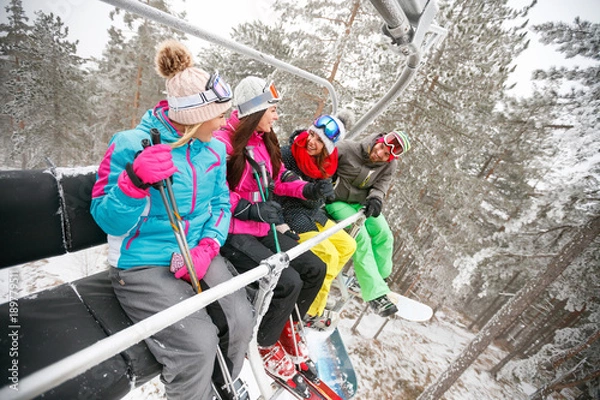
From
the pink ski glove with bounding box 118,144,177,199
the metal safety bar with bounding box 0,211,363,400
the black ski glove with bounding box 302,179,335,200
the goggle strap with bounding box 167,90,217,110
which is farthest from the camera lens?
the black ski glove with bounding box 302,179,335,200

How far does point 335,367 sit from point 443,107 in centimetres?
721

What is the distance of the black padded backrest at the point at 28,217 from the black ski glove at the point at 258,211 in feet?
4.06

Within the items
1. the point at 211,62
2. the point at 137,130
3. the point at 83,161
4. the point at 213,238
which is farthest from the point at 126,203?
the point at 83,161

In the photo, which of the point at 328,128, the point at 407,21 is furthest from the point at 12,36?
the point at 407,21

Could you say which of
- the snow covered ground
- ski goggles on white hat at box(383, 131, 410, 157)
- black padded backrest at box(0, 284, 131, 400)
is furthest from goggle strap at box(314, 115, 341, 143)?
the snow covered ground

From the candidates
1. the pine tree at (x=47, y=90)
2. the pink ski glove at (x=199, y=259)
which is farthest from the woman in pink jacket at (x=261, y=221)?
the pine tree at (x=47, y=90)

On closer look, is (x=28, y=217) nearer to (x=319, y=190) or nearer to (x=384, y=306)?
(x=319, y=190)

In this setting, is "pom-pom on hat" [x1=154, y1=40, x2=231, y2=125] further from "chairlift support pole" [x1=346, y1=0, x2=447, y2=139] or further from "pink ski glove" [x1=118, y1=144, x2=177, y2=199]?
"chairlift support pole" [x1=346, y1=0, x2=447, y2=139]

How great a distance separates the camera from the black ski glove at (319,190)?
273cm

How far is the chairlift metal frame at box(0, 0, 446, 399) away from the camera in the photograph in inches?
26.3

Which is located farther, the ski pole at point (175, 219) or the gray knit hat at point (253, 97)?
the gray knit hat at point (253, 97)

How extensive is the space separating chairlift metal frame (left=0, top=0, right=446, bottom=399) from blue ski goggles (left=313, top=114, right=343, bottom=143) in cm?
63

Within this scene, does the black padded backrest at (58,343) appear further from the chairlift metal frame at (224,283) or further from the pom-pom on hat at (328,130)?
the pom-pom on hat at (328,130)

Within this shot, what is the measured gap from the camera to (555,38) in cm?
533
